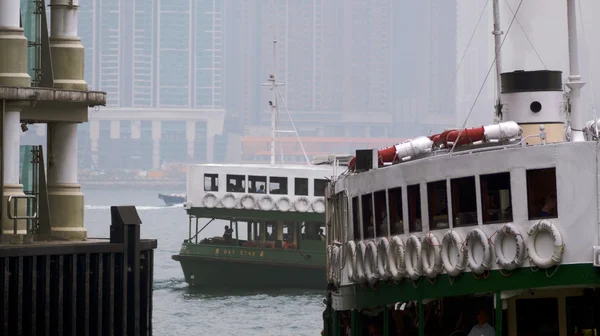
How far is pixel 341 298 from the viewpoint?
26.2m

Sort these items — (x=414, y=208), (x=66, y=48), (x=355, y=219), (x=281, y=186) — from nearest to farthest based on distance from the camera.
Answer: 1. (x=414, y=208)
2. (x=355, y=219)
3. (x=66, y=48)
4. (x=281, y=186)

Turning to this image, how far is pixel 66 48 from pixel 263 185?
31420 millimetres

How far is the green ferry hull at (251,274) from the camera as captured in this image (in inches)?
2376

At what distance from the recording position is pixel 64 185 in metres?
29.9

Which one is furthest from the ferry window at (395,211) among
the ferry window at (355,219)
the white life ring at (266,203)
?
the white life ring at (266,203)

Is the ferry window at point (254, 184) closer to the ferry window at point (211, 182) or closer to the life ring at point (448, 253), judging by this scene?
the ferry window at point (211, 182)

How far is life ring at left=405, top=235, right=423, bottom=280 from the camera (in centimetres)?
2159

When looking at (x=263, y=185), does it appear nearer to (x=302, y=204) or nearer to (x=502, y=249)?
(x=302, y=204)

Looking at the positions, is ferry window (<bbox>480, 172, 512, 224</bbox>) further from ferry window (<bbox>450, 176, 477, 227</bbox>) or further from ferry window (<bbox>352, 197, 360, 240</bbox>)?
ferry window (<bbox>352, 197, 360, 240</bbox>)

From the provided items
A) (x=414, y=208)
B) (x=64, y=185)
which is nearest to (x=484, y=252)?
(x=414, y=208)

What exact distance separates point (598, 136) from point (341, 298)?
781cm

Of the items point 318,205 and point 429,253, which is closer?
point 429,253

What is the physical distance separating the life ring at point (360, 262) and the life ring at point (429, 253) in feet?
8.08

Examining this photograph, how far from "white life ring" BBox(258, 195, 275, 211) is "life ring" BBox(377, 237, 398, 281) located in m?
37.6
